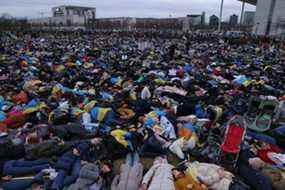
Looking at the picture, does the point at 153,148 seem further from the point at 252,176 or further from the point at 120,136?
the point at 252,176

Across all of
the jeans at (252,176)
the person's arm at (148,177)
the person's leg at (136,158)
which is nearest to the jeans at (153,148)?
the person's leg at (136,158)

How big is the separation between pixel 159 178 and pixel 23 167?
2525 millimetres

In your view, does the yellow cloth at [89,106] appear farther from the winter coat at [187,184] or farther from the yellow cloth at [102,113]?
the winter coat at [187,184]

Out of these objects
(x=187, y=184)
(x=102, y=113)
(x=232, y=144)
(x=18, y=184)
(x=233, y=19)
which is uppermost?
(x=233, y=19)

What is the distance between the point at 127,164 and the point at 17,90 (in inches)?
258

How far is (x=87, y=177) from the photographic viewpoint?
490 cm

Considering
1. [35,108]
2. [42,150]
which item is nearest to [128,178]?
[42,150]

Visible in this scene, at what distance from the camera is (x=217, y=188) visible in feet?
15.7

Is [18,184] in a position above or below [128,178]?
below

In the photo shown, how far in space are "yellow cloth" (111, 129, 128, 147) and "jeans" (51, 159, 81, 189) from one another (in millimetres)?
1057

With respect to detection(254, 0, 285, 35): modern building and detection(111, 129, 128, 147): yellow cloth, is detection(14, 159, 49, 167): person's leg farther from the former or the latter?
detection(254, 0, 285, 35): modern building

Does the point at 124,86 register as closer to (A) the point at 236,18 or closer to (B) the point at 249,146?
(B) the point at 249,146

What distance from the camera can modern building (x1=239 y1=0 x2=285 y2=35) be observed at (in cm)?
4566

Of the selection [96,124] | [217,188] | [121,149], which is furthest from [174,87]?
[217,188]
